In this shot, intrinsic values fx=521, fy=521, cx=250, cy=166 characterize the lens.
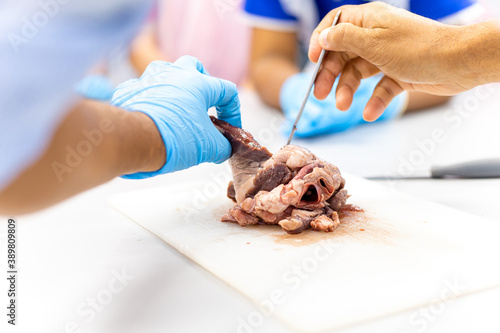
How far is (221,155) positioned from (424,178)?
1146 millimetres

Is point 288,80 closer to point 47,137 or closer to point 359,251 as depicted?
point 359,251

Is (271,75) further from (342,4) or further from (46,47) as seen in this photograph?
(46,47)

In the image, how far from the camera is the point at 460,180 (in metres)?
2.64

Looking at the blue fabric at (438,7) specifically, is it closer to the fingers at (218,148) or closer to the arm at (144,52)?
the arm at (144,52)

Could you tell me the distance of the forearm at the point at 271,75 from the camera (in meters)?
3.95

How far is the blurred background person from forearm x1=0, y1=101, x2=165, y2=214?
1.77 meters

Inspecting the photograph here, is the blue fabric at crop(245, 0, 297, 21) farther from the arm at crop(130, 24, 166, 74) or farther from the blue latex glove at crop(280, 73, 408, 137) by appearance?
the arm at crop(130, 24, 166, 74)

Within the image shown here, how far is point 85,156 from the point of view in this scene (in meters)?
1.49

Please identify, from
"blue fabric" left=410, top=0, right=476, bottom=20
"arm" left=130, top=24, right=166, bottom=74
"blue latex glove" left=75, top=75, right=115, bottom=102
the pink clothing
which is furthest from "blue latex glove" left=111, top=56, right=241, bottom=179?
the pink clothing

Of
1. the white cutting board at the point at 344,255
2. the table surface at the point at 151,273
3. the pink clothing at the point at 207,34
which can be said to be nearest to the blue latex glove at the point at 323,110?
the table surface at the point at 151,273

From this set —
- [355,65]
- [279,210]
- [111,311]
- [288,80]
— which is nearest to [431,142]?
[355,65]

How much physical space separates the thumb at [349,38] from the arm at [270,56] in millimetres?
1806

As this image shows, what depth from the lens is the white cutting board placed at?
1493 mm

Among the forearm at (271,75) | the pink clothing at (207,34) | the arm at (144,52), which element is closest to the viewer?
the forearm at (271,75)
